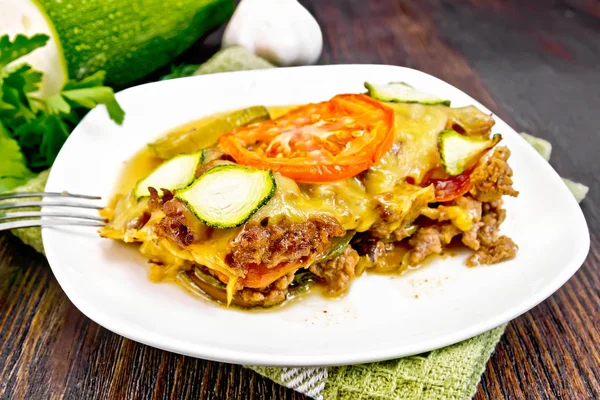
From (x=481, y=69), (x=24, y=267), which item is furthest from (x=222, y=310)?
(x=481, y=69)

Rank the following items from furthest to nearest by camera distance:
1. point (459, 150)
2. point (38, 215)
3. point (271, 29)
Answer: point (271, 29)
point (459, 150)
point (38, 215)

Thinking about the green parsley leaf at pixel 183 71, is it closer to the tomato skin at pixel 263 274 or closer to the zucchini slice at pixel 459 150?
the zucchini slice at pixel 459 150

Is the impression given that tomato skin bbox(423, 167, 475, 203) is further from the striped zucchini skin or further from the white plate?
the striped zucchini skin

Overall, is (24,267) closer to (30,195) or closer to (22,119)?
(30,195)

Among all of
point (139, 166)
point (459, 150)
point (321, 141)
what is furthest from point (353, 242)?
point (139, 166)

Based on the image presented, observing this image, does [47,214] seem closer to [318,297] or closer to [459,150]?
[318,297]
